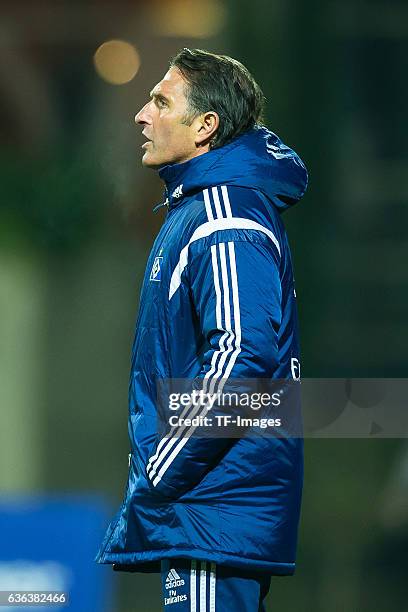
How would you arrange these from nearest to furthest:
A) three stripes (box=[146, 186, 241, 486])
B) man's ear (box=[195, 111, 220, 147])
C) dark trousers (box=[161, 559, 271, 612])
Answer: three stripes (box=[146, 186, 241, 486])
dark trousers (box=[161, 559, 271, 612])
man's ear (box=[195, 111, 220, 147])

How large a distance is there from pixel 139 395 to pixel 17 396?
5.53ft

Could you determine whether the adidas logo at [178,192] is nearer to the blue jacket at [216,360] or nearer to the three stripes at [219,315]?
the blue jacket at [216,360]

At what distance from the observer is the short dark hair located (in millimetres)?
2777

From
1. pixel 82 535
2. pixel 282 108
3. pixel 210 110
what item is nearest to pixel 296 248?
pixel 282 108

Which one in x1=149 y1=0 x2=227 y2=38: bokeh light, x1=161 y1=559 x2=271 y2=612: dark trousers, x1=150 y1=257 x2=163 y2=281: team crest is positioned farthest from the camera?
x1=149 y1=0 x2=227 y2=38: bokeh light

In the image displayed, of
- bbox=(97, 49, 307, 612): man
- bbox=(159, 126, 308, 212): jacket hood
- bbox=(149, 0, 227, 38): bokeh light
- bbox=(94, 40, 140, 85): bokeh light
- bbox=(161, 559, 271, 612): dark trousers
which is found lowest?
bbox=(161, 559, 271, 612): dark trousers

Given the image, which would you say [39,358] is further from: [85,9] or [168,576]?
[168,576]

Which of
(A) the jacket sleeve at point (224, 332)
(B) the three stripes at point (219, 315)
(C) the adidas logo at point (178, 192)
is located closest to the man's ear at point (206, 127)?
(C) the adidas logo at point (178, 192)

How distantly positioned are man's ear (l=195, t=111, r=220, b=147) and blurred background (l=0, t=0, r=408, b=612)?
140cm

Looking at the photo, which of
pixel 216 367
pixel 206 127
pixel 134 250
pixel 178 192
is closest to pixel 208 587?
pixel 216 367

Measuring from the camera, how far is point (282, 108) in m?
4.22

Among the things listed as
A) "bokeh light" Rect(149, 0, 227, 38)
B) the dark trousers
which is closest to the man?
the dark trousers

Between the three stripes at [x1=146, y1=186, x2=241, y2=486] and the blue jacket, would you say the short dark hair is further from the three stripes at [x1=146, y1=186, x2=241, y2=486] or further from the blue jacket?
the three stripes at [x1=146, y1=186, x2=241, y2=486]

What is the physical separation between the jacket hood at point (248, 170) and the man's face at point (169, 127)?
0.04 m
